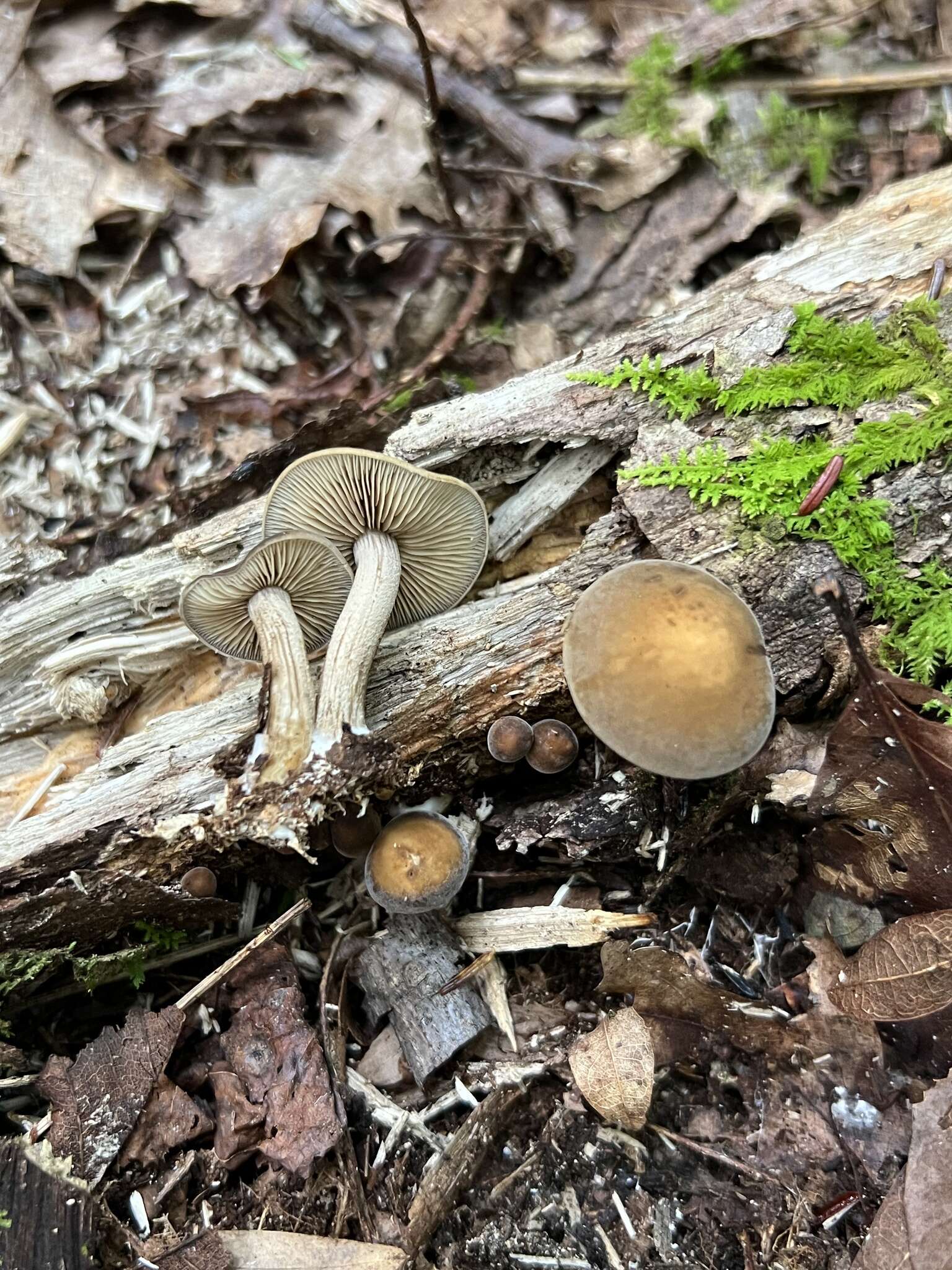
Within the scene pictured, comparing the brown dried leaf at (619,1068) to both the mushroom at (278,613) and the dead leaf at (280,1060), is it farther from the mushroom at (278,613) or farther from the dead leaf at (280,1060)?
the mushroom at (278,613)

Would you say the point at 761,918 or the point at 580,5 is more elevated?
the point at 580,5

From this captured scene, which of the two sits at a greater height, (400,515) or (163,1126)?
(400,515)

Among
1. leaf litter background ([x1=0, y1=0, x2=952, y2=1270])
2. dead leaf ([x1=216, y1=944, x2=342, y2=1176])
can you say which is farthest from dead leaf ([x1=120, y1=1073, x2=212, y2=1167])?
dead leaf ([x1=216, y1=944, x2=342, y2=1176])

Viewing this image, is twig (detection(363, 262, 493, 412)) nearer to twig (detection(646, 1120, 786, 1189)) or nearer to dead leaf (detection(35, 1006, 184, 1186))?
dead leaf (detection(35, 1006, 184, 1186))

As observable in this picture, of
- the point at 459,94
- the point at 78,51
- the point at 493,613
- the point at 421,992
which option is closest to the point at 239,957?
the point at 421,992

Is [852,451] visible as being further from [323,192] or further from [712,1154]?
[323,192]

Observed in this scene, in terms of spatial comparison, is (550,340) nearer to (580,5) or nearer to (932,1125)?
(580,5)

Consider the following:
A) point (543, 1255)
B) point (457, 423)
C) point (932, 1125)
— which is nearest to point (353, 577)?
point (457, 423)
